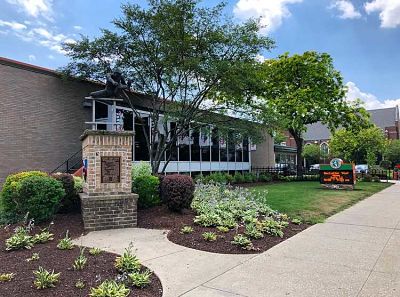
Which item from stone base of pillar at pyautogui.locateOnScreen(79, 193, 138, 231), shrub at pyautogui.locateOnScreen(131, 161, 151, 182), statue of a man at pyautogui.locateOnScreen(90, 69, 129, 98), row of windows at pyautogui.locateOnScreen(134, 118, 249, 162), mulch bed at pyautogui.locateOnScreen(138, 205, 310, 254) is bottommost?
mulch bed at pyautogui.locateOnScreen(138, 205, 310, 254)

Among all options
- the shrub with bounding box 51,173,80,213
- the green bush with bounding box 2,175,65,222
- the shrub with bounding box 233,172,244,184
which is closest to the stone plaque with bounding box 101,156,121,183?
the green bush with bounding box 2,175,65,222

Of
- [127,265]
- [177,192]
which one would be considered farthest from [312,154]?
A: [127,265]

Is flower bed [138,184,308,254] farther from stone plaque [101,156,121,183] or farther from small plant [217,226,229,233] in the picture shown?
stone plaque [101,156,121,183]

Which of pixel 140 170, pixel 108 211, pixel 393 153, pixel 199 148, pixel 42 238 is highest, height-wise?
pixel 393 153

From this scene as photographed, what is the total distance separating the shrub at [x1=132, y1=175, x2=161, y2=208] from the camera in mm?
9258

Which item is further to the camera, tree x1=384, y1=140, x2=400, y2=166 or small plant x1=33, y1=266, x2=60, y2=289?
tree x1=384, y1=140, x2=400, y2=166

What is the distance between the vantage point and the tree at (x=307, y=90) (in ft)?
Answer: 83.2

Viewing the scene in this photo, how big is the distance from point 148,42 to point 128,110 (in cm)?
478

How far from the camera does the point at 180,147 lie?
21.9 metres

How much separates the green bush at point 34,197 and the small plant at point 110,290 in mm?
4110

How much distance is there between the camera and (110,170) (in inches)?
312

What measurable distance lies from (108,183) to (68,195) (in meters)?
1.50

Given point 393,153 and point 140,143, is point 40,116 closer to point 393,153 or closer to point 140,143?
point 140,143

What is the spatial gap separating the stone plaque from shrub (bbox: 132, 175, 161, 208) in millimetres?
1321
